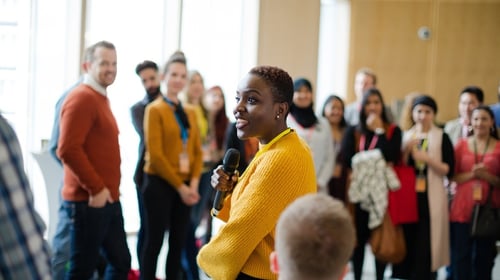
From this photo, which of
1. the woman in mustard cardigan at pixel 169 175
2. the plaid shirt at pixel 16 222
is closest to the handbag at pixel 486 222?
the woman in mustard cardigan at pixel 169 175

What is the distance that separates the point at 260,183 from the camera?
8.17ft

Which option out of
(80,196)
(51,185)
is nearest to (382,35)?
(51,185)

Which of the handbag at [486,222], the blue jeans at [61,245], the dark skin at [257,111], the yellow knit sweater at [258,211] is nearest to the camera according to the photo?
the yellow knit sweater at [258,211]

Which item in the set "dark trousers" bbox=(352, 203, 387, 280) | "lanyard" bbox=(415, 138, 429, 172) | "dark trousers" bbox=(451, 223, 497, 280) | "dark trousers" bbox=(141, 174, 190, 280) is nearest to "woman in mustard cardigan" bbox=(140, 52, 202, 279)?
"dark trousers" bbox=(141, 174, 190, 280)

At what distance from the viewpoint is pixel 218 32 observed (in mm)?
8508

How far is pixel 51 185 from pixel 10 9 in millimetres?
1482

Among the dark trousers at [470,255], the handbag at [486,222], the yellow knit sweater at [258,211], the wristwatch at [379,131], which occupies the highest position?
the wristwatch at [379,131]

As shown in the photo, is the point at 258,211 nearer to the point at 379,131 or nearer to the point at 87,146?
the point at 87,146

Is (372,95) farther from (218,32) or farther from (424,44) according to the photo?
(424,44)

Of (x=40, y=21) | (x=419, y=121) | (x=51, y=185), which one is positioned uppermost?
(x=40, y=21)

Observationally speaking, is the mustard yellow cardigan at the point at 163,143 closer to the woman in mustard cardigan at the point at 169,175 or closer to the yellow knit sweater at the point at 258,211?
the woman in mustard cardigan at the point at 169,175

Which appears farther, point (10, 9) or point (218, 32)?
point (218, 32)

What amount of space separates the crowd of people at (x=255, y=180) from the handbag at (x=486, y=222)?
8 centimetres

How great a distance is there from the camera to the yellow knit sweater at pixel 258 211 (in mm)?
2482
